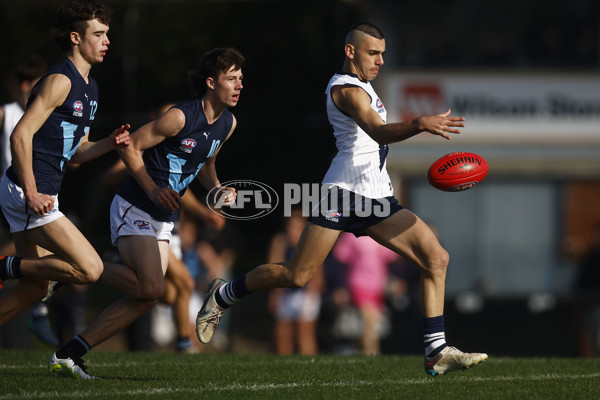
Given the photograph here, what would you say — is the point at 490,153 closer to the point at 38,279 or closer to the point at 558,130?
the point at 558,130

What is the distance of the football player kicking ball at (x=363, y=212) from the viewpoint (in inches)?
275

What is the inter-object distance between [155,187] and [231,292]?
1063mm

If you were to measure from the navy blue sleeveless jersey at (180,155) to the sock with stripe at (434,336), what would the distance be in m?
2.10

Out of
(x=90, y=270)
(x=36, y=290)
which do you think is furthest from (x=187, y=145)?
(x=36, y=290)

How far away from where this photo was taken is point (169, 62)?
81.9 ft

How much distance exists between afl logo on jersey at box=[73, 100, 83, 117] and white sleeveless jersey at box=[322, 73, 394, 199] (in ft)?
5.68

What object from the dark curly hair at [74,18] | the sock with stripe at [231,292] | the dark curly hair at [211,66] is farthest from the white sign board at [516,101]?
the dark curly hair at [74,18]

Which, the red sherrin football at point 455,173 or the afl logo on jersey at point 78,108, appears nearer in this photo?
the afl logo on jersey at point 78,108

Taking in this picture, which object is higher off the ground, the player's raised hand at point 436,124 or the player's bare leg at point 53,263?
the player's raised hand at point 436,124

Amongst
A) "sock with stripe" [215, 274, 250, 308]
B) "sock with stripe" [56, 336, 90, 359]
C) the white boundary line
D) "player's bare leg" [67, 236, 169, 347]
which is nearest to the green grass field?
the white boundary line

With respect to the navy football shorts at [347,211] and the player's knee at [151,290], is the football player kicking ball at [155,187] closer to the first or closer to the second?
the player's knee at [151,290]

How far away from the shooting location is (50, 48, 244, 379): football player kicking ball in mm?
7184

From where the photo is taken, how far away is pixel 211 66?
7551mm

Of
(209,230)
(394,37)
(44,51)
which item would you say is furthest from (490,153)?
(44,51)
